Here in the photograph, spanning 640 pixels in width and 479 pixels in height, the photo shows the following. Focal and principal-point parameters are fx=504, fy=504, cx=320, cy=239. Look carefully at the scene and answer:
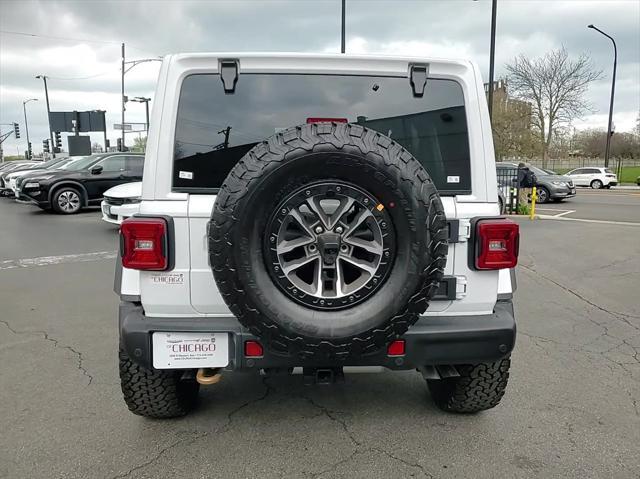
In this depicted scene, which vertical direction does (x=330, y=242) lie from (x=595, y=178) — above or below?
above

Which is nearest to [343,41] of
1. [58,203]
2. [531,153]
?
[58,203]

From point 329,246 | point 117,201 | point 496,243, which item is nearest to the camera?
point 329,246

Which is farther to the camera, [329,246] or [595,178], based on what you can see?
[595,178]

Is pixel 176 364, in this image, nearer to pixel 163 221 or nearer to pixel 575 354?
pixel 163 221

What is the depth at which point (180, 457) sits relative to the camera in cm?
269

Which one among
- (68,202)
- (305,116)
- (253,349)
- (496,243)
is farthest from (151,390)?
(68,202)

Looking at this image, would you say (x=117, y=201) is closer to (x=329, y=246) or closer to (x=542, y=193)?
(x=329, y=246)

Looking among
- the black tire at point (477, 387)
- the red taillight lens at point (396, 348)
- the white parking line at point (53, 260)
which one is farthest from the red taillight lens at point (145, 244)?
the white parking line at point (53, 260)

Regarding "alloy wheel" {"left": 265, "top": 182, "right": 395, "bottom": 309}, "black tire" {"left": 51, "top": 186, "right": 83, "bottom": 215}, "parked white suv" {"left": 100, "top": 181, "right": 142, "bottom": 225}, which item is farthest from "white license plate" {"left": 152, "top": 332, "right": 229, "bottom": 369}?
"black tire" {"left": 51, "top": 186, "right": 83, "bottom": 215}

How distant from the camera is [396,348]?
251 cm

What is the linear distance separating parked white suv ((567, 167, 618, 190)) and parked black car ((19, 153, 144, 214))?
90.6ft

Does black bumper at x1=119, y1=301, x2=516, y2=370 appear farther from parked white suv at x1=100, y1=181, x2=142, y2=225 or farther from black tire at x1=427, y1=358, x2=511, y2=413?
parked white suv at x1=100, y1=181, x2=142, y2=225

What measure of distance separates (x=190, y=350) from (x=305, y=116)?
1333 mm

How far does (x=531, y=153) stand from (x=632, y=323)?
44492 millimetres
